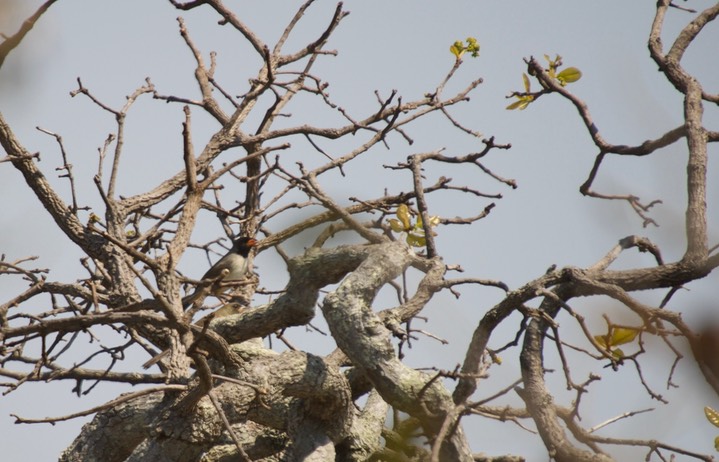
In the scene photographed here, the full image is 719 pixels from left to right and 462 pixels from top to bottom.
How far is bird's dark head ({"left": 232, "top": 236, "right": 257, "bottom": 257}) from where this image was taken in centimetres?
602

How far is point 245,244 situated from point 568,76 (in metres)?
2.71

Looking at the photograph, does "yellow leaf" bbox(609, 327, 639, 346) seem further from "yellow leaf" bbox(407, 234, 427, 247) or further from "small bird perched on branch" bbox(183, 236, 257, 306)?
"small bird perched on branch" bbox(183, 236, 257, 306)

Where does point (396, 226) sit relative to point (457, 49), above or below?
below

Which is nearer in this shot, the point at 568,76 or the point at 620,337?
the point at 620,337

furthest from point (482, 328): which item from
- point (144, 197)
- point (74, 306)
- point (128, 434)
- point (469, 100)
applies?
point (469, 100)

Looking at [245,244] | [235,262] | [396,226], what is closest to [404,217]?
[396,226]

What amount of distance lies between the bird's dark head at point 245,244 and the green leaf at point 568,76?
2.53 meters

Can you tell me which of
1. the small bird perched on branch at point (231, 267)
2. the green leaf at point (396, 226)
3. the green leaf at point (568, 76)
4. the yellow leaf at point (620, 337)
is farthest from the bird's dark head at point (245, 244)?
the yellow leaf at point (620, 337)

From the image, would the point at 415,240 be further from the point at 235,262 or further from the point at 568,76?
the point at 235,262

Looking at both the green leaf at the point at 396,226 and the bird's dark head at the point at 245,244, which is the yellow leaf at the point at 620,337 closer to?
the green leaf at the point at 396,226

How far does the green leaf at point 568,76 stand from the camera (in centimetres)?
446

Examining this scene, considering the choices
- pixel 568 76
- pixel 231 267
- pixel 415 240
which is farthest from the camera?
pixel 231 267

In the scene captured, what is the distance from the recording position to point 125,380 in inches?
210

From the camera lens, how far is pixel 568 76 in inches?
176
